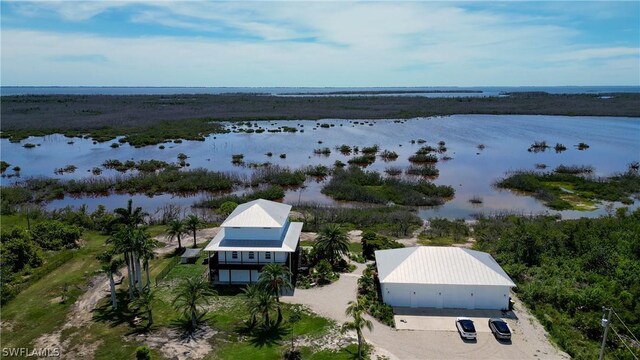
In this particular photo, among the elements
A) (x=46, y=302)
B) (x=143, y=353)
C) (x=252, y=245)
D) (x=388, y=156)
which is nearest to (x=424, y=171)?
(x=388, y=156)

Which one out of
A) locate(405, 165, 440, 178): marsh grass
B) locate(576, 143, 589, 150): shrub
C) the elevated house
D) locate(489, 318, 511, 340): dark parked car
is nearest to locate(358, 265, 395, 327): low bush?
the elevated house

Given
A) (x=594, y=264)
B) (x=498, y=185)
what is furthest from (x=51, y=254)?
(x=498, y=185)

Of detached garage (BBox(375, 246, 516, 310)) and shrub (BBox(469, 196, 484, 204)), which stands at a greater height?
detached garage (BBox(375, 246, 516, 310))

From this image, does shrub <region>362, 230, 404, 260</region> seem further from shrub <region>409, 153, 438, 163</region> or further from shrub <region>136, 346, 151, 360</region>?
shrub <region>409, 153, 438, 163</region>

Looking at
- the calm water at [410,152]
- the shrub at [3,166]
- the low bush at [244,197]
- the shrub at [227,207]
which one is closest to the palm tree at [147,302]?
the shrub at [227,207]

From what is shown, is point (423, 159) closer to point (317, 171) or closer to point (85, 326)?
point (317, 171)

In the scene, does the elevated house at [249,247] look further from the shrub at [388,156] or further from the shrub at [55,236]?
the shrub at [388,156]
